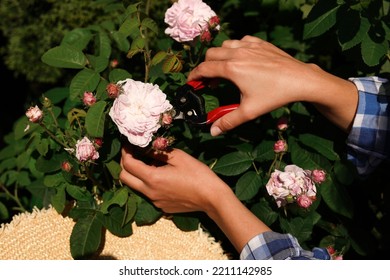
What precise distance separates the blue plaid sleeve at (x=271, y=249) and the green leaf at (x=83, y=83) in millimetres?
647

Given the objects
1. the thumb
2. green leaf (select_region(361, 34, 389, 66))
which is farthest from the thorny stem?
green leaf (select_region(361, 34, 389, 66))

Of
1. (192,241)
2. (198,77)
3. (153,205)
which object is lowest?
(192,241)

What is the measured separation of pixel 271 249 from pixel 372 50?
678 mm

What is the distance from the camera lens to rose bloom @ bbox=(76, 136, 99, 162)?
144 cm

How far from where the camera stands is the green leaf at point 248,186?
5.38 ft

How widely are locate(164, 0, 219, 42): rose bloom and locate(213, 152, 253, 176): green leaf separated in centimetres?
38

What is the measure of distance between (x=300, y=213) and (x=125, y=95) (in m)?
0.64

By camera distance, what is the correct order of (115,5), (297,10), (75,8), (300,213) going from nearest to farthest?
(300,213) → (115,5) → (297,10) → (75,8)

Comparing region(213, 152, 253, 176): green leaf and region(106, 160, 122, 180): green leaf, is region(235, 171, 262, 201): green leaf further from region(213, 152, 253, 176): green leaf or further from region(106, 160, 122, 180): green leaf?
region(106, 160, 122, 180): green leaf

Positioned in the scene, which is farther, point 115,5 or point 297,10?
point 297,10

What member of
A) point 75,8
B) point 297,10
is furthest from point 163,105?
point 75,8
